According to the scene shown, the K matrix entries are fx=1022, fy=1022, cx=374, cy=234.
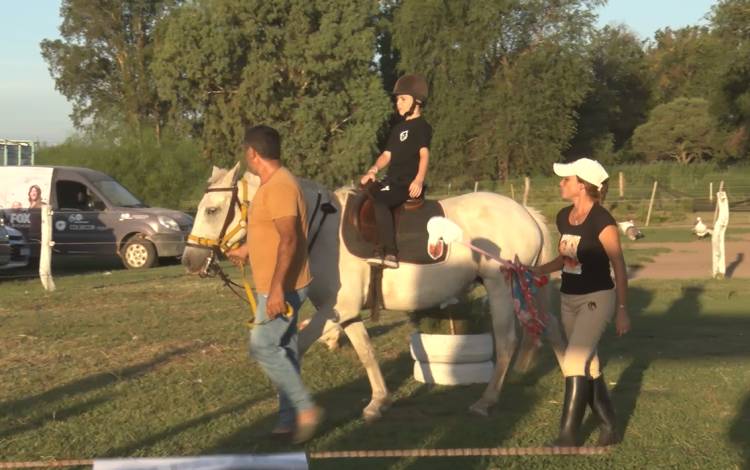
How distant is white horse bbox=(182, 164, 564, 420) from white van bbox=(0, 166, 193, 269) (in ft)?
43.9

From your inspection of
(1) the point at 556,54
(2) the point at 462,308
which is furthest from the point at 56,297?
(1) the point at 556,54

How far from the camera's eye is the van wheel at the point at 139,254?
21.2 meters

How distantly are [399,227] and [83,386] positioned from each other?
305cm

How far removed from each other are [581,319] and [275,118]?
54338 millimetres

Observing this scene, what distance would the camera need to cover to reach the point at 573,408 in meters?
6.53

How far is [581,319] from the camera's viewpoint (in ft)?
21.3

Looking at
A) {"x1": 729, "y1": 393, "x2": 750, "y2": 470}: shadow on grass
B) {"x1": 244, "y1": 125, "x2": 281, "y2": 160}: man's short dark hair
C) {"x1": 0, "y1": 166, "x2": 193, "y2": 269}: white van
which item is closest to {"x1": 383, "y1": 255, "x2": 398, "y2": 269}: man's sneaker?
{"x1": 244, "y1": 125, "x2": 281, "y2": 160}: man's short dark hair

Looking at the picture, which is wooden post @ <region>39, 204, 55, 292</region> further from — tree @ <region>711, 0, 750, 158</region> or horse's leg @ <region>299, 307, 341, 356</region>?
tree @ <region>711, 0, 750, 158</region>

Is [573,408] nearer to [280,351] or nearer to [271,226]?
[280,351]

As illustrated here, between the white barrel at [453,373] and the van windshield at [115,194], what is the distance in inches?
560

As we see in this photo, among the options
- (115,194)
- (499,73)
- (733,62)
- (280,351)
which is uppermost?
(499,73)

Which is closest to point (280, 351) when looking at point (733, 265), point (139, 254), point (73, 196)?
point (139, 254)

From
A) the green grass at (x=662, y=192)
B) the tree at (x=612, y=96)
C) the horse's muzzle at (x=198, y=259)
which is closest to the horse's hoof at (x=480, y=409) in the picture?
the horse's muzzle at (x=198, y=259)

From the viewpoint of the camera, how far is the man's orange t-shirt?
6379mm
